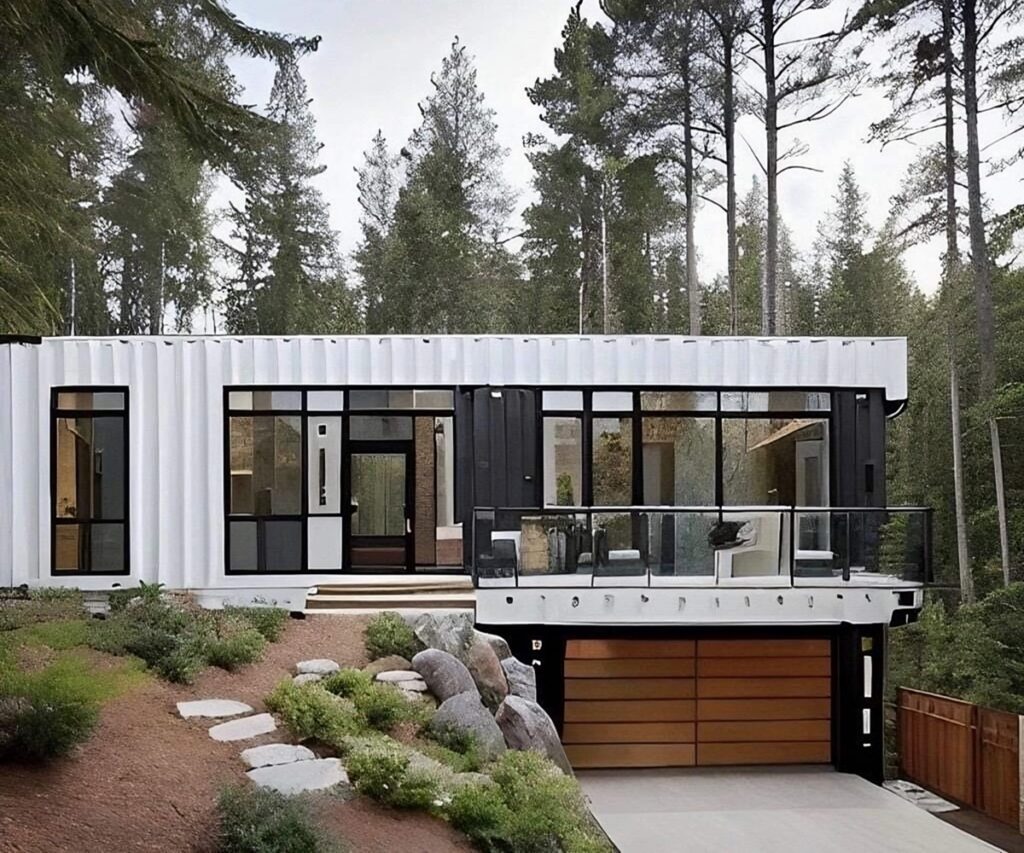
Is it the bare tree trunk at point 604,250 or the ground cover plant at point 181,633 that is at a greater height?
the bare tree trunk at point 604,250

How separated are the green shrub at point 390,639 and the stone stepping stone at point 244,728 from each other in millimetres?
1894

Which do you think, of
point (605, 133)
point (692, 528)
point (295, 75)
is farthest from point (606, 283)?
point (692, 528)

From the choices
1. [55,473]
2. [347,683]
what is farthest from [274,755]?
[55,473]

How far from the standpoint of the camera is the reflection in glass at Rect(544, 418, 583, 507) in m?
11.7

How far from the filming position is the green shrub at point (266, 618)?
30.9 ft

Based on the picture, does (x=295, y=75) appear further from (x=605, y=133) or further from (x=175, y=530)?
(x=175, y=530)

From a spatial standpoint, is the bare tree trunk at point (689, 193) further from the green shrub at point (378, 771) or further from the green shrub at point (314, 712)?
the green shrub at point (378, 771)

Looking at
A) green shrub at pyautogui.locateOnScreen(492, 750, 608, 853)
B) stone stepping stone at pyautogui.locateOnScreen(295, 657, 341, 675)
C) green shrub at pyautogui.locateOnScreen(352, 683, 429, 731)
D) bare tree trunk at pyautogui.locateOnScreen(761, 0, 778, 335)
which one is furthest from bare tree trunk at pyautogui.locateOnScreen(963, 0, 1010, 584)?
stone stepping stone at pyautogui.locateOnScreen(295, 657, 341, 675)

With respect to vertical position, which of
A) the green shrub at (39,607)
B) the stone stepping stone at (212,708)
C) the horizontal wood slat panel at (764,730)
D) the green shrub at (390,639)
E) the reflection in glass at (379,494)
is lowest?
the horizontal wood slat panel at (764,730)

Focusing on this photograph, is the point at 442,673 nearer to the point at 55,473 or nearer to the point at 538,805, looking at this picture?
the point at 538,805

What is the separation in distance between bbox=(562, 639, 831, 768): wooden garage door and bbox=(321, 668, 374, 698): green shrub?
3603 millimetres

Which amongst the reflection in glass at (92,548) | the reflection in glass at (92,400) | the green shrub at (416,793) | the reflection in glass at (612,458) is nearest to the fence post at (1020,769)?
the reflection in glass at (612,458)

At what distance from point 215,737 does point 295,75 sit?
19134 millimetres

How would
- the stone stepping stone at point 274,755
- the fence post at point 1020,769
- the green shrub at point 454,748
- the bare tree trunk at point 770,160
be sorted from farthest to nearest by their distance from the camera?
1. the bare tree trunk at point 770,160
2. the fence post at point 1020,769
3. the green shrub at point 454,748
4. the stone stepping stone at point 274,755
